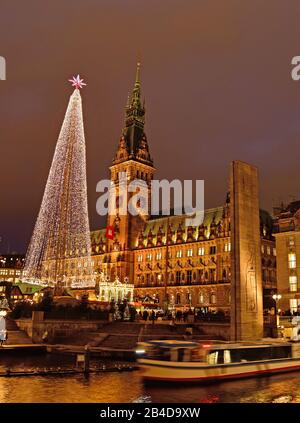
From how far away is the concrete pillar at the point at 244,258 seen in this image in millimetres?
A: 44375

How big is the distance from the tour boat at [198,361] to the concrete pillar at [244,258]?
743cm

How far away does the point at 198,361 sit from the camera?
32.8m

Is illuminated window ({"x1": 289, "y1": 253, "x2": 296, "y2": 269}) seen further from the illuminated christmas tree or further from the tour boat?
the tour boat

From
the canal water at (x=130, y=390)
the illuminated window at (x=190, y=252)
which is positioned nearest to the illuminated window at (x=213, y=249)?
the illuminated window at (x=190, y=252)

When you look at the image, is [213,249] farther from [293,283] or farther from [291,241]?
[293,283]

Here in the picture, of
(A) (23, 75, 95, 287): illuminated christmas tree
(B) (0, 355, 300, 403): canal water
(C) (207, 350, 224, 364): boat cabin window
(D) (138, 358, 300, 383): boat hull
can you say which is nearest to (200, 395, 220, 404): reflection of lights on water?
(B) (0, 355, 300, 403): canal water

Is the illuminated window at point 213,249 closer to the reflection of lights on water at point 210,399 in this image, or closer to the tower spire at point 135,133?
the tower spire at point 135,133

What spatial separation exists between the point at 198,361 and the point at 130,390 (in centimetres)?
562

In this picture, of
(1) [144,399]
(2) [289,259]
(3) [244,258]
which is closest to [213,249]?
(2) [289,259]

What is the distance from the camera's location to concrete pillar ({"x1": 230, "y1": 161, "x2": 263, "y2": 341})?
44.4 meters
